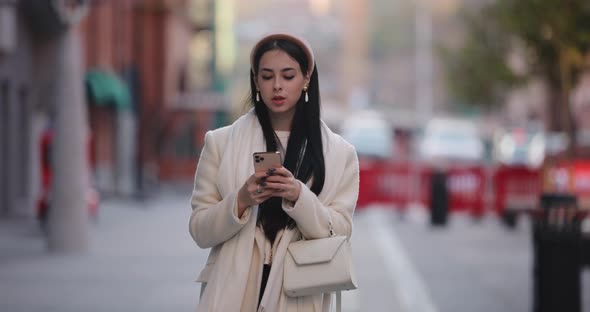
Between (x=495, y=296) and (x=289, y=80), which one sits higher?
(x=289, y=80)

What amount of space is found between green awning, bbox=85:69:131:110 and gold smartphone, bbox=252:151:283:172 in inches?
1200

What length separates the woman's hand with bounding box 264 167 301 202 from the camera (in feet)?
13.9

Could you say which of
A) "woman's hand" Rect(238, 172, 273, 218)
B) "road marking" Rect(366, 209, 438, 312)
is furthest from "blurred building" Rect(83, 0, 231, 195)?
"woman's hand" Rect(238, 172, 273, 218)

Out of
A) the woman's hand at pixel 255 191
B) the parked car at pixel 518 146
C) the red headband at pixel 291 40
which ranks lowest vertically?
the parked car at pixel 518 146

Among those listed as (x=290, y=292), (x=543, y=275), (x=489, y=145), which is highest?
(x=290, y=292)

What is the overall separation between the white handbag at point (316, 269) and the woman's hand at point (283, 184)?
0.76 ft

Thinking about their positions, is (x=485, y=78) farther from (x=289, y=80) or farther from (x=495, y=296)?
(x=289, y=80)

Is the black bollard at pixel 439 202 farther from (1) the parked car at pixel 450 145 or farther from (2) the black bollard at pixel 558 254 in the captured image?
(1) the parked car at pixel 450 145

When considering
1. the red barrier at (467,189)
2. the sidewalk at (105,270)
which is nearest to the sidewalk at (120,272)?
the sidewalk at (105,270)

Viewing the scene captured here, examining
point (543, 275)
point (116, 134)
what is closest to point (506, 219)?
point (543, 275)

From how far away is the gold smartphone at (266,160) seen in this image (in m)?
4.21

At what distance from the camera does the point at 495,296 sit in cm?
1277

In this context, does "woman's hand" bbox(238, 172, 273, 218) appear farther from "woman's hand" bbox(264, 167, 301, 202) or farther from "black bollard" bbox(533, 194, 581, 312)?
"black bollard" bbox(533, 194, 581, 312)

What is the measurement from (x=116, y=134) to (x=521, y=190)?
19.0 meters
